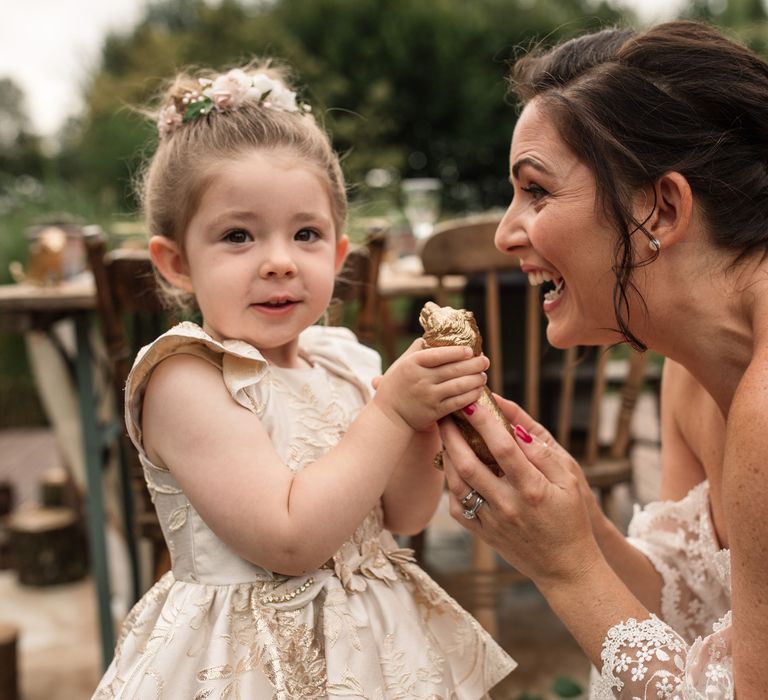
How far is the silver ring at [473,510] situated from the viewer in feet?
4.52

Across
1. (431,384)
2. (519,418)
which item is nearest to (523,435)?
(519,418)

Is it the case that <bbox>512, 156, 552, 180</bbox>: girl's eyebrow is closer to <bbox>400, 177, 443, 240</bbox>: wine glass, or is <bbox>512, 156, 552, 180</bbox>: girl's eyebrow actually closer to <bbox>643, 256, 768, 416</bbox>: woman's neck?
<bbox>643, 256, 768, 416</bbox>: woman's neck

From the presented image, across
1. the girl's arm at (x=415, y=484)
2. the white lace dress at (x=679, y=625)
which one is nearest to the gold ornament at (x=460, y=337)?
the girl's arm at (x=415, y=484)

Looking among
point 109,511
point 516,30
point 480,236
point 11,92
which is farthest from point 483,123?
point 480,236

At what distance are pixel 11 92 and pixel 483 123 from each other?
738 centimetres

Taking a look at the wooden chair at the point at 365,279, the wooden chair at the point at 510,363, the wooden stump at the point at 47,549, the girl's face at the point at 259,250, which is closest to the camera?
the girl's face at the point at 259,250

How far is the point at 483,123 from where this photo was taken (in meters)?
11.5

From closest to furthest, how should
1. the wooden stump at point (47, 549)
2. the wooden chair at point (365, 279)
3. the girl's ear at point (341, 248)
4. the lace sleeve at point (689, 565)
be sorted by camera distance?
the girl's ear at point (341, 248), the lace sleeve at point (689, 565), the wooden chair at point (365, 279), the wooden stump at point (47, 549)

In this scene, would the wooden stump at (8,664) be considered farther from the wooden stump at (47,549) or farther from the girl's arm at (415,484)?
the girl's arm at (415,484)

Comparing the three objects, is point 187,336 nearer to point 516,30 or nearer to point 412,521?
point 412,521

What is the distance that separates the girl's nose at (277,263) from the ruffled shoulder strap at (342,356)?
27cm

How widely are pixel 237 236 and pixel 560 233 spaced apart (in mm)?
483

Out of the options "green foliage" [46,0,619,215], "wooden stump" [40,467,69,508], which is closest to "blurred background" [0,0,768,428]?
"green foliage" [46,0,619,215]

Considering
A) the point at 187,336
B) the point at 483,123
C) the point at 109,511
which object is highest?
the point at 187,336
